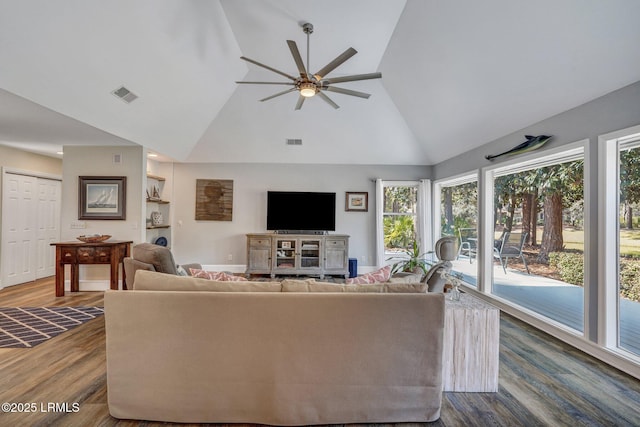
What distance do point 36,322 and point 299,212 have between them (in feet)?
13.8

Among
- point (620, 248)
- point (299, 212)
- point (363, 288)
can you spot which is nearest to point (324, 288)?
point (363, 288)

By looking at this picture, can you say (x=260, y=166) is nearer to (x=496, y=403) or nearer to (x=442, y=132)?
(x=442, y=132)

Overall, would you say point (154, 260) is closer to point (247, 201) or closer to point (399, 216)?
point (247, 201)

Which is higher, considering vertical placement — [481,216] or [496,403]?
[481,216]

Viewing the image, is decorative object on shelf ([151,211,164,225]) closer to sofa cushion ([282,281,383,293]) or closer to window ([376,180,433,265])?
window ([376,180,433,265])

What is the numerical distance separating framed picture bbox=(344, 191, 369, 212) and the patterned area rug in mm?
4628

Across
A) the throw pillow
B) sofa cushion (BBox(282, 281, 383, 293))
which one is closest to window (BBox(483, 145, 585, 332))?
the throw pillow

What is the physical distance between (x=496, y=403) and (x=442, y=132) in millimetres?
4118

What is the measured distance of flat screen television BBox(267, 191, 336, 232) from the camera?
6203 mm

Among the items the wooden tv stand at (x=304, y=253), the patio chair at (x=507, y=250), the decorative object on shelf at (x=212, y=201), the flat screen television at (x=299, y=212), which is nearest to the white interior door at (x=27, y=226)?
the decorative object on shelf at (x=212, y=201)

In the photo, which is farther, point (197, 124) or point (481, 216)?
point (197, 124)

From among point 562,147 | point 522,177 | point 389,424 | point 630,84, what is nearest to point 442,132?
point 522,177

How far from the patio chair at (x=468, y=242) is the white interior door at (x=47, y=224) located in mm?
7781

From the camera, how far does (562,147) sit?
313 cm
